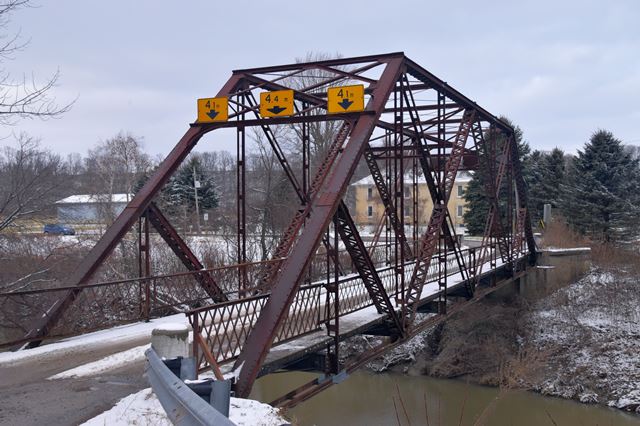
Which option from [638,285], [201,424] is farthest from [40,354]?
[638,285]

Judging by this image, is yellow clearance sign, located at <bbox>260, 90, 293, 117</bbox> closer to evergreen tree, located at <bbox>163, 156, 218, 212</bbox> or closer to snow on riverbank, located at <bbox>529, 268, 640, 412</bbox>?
snow on riverbank, located at <bbox>529, 268, 640, 412</bbox>

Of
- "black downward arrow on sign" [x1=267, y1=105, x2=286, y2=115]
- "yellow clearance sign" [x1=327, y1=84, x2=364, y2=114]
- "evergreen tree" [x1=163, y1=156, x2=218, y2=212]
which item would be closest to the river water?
"black downward arrow on sign" [x1=267, y1=105, x2=286, y2=115]

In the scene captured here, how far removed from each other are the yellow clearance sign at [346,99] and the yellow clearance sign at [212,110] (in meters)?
2.45

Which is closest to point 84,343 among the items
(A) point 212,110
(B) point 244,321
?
(B) point 244,321

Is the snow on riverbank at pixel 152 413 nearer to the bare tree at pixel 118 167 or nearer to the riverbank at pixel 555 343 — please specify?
the riverbank at pixel 555 343

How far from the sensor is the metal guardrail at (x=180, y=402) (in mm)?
3221

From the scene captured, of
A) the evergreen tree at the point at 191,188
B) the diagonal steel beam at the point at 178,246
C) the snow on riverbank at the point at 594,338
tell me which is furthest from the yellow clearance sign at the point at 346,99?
the evergreen tree at the point at 191,188

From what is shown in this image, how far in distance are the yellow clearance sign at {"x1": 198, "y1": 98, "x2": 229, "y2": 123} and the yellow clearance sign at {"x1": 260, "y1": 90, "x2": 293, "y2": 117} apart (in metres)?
0.73

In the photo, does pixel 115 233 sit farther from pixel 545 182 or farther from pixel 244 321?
pixel 545 182

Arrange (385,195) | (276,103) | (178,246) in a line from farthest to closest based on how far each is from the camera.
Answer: (385,195)
(178,246)
(276,103)

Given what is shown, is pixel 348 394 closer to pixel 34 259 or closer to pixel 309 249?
pixel 34 259

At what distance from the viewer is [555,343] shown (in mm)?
22578

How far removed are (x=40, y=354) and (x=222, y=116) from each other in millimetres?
5364

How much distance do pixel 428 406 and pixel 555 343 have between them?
7.10 m
